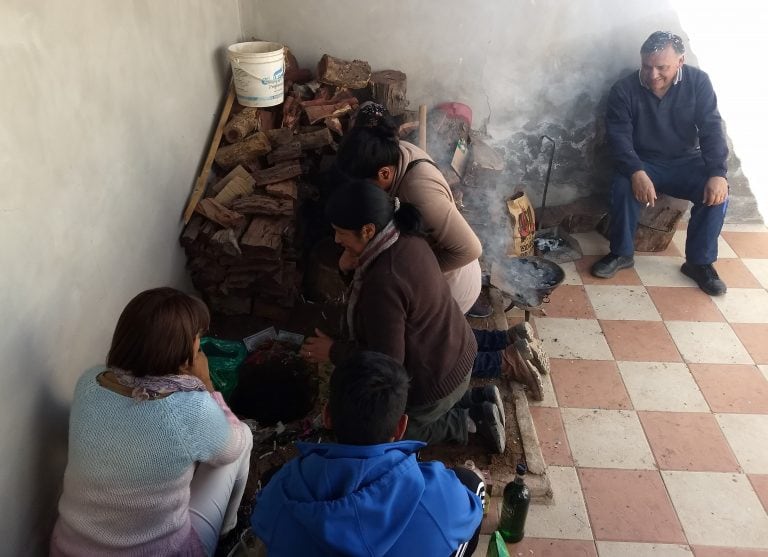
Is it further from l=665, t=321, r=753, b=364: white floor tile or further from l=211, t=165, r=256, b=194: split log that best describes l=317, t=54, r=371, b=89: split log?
l=665, t=321, r=753, b=364: white floor tile

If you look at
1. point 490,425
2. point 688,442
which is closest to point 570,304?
Answer: point 688,442

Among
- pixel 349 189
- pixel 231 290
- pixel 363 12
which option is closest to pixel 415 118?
pixel 363 12

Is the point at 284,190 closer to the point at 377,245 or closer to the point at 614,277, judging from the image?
the point at 377,245

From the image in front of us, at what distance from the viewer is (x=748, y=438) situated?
3.24 metres

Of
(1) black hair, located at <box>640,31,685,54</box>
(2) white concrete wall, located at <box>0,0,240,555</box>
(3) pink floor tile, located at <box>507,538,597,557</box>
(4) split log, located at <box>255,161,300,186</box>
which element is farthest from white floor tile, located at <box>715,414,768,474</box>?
(2) white concrete wall, located at <box>0,0,240,555</box>

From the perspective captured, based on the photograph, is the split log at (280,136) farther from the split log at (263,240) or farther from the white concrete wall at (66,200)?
the white concrete wall at (66,200)

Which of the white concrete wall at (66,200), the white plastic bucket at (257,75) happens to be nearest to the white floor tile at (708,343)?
the white plastic bucket at (257,75)

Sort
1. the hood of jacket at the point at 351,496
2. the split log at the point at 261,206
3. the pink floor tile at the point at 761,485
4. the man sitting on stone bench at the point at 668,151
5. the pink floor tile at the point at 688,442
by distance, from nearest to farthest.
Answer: the hood of jacket at the point at 351,496 < the pink floor tile at the point at 761,485 < the pink floor tile at the point at 688,442 < the split log at the point at 261,206 < the man sitting on stone bench at the point at 668,151

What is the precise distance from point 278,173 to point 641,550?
289 cm

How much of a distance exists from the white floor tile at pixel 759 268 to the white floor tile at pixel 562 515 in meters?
2.63

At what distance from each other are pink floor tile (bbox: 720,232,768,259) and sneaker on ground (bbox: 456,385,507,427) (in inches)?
116

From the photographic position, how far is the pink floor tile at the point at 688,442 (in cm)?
309

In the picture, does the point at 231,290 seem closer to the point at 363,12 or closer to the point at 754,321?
the point at 363,12

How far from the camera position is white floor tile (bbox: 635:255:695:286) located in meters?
4.54
